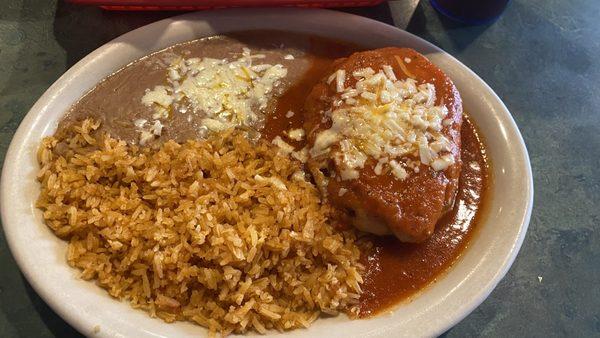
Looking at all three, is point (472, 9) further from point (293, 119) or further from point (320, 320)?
point (320, 320)

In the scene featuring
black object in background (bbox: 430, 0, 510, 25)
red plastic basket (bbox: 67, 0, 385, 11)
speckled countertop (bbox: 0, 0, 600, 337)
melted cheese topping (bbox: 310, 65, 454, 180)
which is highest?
red plastic basket (bbox: 67, 0, 385, 11)

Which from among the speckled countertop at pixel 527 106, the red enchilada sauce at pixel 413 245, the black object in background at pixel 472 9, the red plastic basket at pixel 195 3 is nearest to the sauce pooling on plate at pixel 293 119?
the red enchilada sauce at pixel 413 245

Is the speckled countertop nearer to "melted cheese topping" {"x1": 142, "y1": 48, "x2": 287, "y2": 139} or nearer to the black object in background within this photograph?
the black object in background

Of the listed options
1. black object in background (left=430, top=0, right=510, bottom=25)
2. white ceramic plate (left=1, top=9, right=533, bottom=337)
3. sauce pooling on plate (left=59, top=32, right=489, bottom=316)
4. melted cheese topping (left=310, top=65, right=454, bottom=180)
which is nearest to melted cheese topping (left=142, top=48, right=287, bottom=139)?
sauce pooling on plate (left=59, top=32, right=489, bottom=316)

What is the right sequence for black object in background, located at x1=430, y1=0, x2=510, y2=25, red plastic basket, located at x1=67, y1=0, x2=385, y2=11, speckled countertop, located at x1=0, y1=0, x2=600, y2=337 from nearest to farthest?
speckled countertop, located at x1=0, y1=0, x2=600, y2=337 < red plastic basket, located at x1=67, y1=0, x2=385, y2=11 < black object in background, located at x1=430, y1=0, x2=510, y2=25

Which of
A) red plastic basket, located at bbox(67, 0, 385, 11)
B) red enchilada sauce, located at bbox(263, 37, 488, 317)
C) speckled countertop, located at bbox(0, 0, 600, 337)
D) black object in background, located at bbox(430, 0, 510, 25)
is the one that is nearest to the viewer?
red enchilada sauce, located at bbox(263, 37, 488, 317)

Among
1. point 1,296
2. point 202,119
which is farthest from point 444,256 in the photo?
point 1,296

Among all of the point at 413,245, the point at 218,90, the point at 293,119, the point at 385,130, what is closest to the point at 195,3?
the point at 218,90
